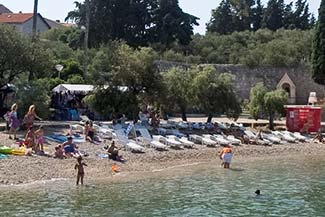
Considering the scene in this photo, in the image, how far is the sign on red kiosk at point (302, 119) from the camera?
4278 cm

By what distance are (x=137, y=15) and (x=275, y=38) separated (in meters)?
16.6

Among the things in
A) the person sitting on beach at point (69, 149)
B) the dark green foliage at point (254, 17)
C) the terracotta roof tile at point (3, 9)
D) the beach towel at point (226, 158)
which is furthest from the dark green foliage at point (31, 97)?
the terracotta roof tile at point (3, 9)

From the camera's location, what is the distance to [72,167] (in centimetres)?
2592

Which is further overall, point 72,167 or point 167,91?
point 167,91

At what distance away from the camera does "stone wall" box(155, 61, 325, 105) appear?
197 feet

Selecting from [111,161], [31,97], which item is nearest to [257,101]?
[31,97]

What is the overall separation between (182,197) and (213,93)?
19.2 metres

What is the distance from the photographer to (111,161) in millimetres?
28031

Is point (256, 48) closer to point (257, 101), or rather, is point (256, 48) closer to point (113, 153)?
point (257, 101)

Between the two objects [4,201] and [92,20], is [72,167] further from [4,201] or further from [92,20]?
[92,20]

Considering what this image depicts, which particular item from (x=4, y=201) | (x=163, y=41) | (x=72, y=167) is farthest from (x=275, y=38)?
(x=4, y=201)

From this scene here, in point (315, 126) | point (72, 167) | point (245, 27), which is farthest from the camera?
point (245, 27)

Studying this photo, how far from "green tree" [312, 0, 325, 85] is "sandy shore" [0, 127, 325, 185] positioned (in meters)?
15.0

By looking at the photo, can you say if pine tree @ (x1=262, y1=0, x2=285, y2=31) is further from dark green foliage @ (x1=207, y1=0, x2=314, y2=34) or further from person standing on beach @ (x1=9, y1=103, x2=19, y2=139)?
person standing on beach @ (x1=9, y1=103, x2=19, y2=139)
